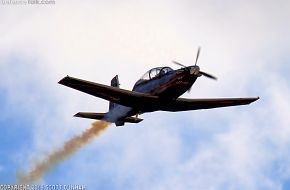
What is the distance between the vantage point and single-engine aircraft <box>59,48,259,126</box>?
46031 mm

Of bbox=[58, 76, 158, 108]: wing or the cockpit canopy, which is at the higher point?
the cockpit canopy

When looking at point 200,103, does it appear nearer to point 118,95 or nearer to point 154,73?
point 154,73

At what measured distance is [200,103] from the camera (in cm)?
5131

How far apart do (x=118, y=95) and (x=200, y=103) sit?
6.86m

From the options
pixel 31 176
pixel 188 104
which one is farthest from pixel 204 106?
pixel 31 176

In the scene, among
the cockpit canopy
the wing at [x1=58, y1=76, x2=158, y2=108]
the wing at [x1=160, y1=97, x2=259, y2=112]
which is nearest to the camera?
the wing at [x1=58, y1=76, x2=158, y2=108]

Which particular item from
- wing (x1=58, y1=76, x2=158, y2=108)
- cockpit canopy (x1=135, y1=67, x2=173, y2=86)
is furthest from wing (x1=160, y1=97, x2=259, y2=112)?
cockpit canopy (x1=135, y1=67, x2=173, y2=86)

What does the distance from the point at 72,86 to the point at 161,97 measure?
5.94 metres

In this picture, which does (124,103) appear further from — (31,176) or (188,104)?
(31,176)

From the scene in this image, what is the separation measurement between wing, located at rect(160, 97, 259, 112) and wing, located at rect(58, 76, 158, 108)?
1.51 meters

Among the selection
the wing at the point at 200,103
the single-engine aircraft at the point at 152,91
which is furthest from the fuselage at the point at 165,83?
the wing at the point at 200,103

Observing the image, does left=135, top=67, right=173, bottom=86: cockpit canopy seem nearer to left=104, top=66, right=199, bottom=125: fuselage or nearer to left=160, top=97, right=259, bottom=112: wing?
left=104, top=66, right=199, bottom=125: fuselage

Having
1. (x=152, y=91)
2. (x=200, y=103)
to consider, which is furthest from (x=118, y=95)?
(x=200, y=103)

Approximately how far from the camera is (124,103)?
4834cm
